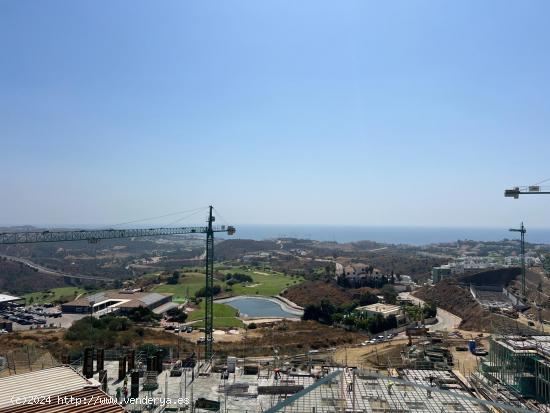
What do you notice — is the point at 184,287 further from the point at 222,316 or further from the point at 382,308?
the point at 382,308

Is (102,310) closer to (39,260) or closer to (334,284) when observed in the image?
(334,284)

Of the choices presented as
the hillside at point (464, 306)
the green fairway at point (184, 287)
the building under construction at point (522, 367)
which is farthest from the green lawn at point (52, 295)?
the building under construction at point (522, 367)

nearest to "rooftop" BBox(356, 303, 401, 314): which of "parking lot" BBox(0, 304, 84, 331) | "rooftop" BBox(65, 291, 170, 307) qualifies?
"rooftop" BBox(65, 291, 170, 307)

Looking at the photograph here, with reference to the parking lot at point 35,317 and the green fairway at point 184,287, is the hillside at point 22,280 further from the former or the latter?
the parking lot at point 35,317

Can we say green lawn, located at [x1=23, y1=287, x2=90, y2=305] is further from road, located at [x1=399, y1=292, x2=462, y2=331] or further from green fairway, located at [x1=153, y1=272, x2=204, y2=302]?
road, located at [x1=399, y1=292, x2=462, y2=331]

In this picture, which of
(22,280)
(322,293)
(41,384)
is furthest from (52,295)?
(41,384)
